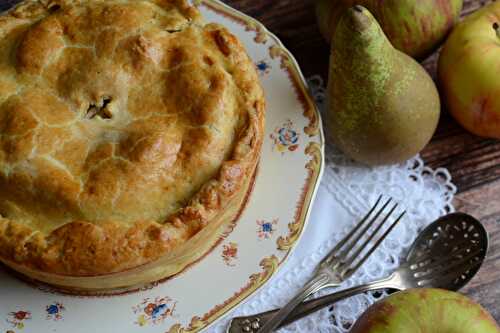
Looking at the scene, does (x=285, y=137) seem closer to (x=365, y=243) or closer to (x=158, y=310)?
(x=365, y=243)

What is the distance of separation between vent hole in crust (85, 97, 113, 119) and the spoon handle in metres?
0.64

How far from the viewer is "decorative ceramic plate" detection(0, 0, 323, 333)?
1626 millimetres

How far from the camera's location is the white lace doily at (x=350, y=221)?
177 cm

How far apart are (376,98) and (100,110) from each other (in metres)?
0.74

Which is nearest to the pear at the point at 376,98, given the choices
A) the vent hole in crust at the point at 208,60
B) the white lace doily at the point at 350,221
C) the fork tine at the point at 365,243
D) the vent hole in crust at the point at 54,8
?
the white lace doily at the point at 350,221

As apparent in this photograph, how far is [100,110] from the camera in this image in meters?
1.70

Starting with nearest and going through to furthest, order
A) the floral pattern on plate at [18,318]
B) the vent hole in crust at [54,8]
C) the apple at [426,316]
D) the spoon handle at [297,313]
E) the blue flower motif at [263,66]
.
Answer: the apple at [426,316], the floral pattern on plate at [18,318], the spoon handle at [297,313], the vent hole in crust at [54,8], the blue flower motif at [263,66]

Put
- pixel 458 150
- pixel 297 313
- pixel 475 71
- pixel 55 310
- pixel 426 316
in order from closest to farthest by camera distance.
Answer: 1. pixel 426 316
2. pixel 55 310
3. pixel 297 313
4. pixel 475 71
5. pixel 458 150

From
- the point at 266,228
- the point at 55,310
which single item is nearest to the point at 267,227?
the point at 266,228

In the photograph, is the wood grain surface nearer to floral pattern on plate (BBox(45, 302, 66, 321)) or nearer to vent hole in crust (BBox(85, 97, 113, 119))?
vent hole in crust (BBox(85, 97, 113, 119))

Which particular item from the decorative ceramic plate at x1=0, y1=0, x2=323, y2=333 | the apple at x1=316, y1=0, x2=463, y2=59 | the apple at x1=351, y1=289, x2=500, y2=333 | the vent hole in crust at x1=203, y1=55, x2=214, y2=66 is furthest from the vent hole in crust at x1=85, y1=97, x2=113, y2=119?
the apple at x1=351, y1=289, x2=500, y2=333

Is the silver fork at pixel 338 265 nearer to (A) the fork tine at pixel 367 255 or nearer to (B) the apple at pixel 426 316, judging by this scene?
(A) the fork tine at pixel 367 255

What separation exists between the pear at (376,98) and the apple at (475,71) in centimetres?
10

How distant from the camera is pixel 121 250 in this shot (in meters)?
1.52
